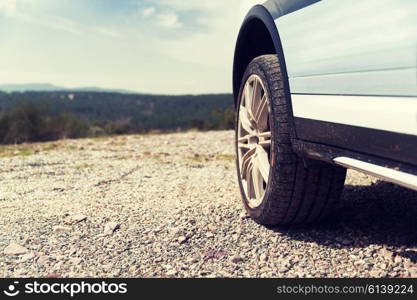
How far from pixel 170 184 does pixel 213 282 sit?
2.14 m

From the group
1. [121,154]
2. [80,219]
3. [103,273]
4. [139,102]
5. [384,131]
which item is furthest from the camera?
[139,102]

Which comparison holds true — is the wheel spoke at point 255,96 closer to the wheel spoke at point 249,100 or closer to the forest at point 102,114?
the wheel spoke at point 249,100

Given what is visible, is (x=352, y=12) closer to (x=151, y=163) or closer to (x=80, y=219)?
(x=80, y=219)

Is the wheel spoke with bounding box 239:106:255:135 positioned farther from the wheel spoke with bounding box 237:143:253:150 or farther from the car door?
the car door

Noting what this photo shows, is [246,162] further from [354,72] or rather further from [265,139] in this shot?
[354,72]

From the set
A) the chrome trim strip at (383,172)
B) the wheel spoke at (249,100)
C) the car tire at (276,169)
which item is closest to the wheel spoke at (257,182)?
the car tire at (276,169)

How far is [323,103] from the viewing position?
2.12 metres

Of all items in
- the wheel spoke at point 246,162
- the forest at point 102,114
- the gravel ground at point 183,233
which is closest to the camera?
the gravel ground at point 183,233

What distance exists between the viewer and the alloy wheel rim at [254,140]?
284cm

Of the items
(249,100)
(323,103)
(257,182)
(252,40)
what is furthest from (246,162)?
(323,103)

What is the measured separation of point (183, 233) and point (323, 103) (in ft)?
4.19

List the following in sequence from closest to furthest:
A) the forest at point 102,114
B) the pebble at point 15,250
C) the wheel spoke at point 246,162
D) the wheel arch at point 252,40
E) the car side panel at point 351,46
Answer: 1. the car side panel at point 351,46
2. the pebble at point 15,250
3. the wheel arch at point 252,40
4. the wheel spoke at point 246,162
5. the forest at point 102,114

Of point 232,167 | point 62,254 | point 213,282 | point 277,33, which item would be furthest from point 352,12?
point 232,167

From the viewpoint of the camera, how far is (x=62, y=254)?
2.66 meters
